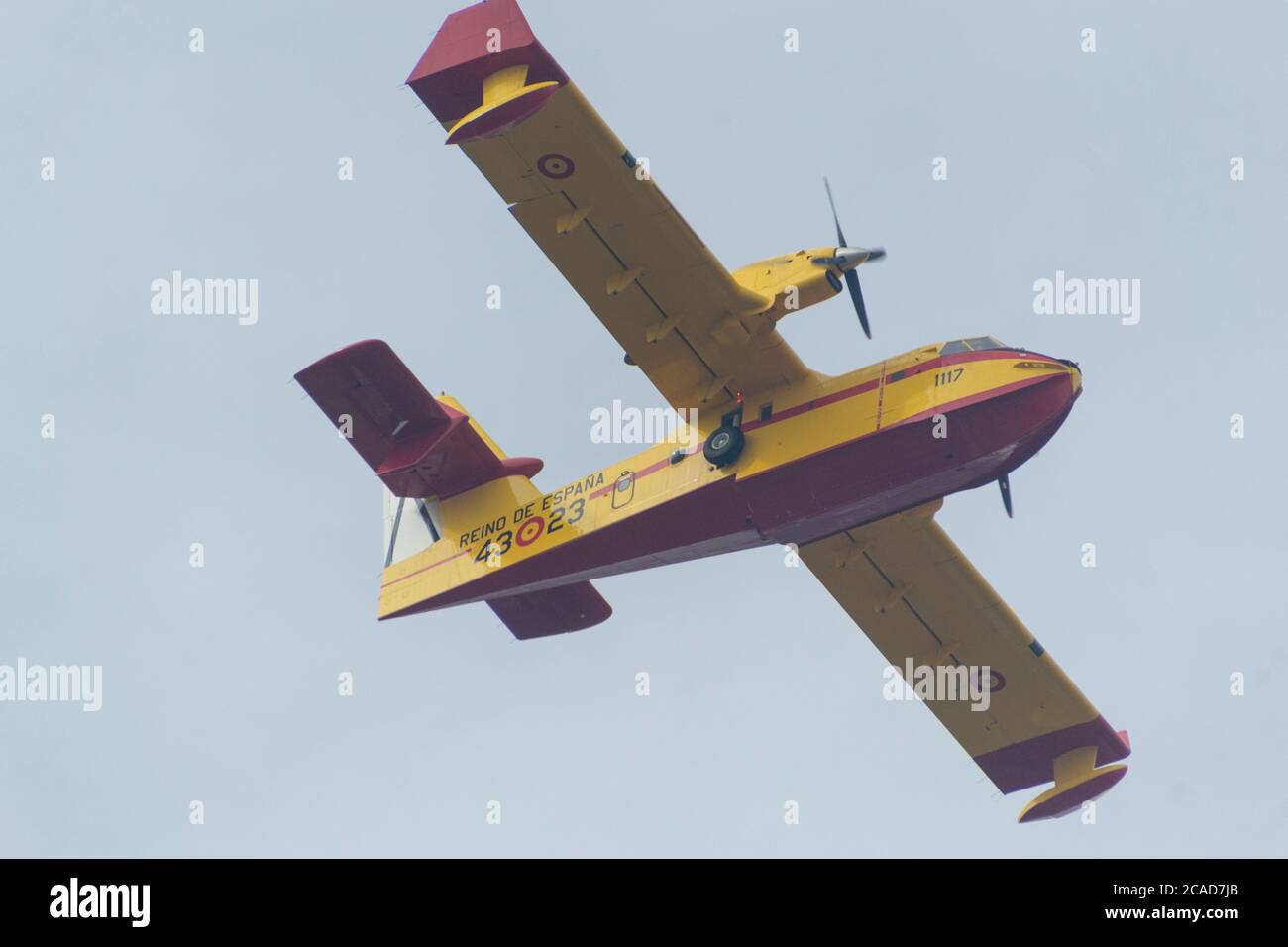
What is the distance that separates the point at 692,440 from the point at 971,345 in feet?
15.1

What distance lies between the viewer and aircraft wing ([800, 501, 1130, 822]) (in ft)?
103

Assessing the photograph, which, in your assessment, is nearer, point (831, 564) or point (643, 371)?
point (643, 371)

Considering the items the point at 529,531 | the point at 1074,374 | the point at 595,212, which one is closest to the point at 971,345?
the point at 1074,374

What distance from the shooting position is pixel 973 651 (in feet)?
108

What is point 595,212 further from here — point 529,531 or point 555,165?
point 529,531

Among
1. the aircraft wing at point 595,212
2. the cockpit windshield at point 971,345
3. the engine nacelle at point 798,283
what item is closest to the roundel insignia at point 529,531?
the aircraft wing at point 595,212

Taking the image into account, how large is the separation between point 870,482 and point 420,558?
8.67m

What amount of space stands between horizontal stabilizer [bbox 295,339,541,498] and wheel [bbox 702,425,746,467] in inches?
187

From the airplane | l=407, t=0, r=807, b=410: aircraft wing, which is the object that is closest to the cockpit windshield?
the airplane

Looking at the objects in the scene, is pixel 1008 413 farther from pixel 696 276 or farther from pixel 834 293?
pixel 696 276

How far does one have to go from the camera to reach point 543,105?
26.6m

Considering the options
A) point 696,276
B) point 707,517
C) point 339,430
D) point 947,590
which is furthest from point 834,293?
point 339,430

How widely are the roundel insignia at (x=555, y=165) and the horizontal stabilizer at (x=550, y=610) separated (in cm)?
787

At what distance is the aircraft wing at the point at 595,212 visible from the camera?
87.8ft
